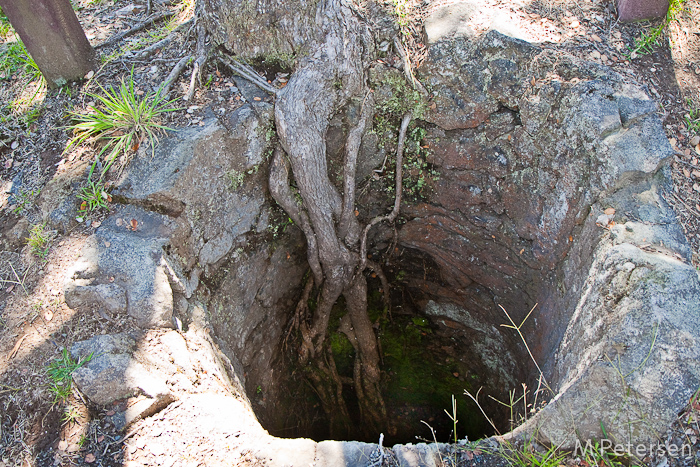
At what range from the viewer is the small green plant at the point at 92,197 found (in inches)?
87.3

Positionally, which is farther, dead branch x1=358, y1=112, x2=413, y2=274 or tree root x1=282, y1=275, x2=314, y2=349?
tree root x1=282, y1=275, x2=314, y2=349

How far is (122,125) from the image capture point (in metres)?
2.32

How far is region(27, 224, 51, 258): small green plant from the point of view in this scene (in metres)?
2.14

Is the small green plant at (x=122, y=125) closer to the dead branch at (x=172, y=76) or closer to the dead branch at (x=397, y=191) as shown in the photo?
the dead branch at (x=172, y=76)

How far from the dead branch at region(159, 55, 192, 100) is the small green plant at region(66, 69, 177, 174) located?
8 centimetres

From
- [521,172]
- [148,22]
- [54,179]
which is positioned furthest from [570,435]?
[148,22]

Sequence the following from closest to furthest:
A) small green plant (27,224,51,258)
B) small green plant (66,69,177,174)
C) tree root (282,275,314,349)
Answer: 1. small green plant (27,224,51,258)
2. small green plant (66,69,177,174)
3. tree root (282,275,314,349)

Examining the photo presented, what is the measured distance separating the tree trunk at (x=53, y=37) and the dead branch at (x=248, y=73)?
2.68 ft

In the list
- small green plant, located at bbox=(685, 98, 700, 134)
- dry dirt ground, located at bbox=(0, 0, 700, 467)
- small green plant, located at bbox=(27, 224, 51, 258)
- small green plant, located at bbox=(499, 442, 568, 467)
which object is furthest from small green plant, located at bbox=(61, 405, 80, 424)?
→ small green plant, located at bbox=(685, 98, 700, 134)

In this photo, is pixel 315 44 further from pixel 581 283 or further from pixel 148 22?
pixel 581 283

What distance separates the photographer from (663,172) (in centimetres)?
220

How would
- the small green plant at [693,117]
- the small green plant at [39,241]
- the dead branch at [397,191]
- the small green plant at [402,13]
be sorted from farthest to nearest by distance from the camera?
1. the dead branch at [397,191]
2. the small green plant at [402,13]
3. the small green plant at [693,117]
4. the small green plant at [39,241]

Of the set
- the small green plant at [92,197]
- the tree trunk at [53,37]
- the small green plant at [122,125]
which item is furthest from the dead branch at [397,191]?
the tree trunk at [53,37]

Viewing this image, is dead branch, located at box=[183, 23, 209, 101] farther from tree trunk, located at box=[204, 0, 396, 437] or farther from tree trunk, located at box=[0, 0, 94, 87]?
tree trunk, located at box=[0, 0, 94, 87]
